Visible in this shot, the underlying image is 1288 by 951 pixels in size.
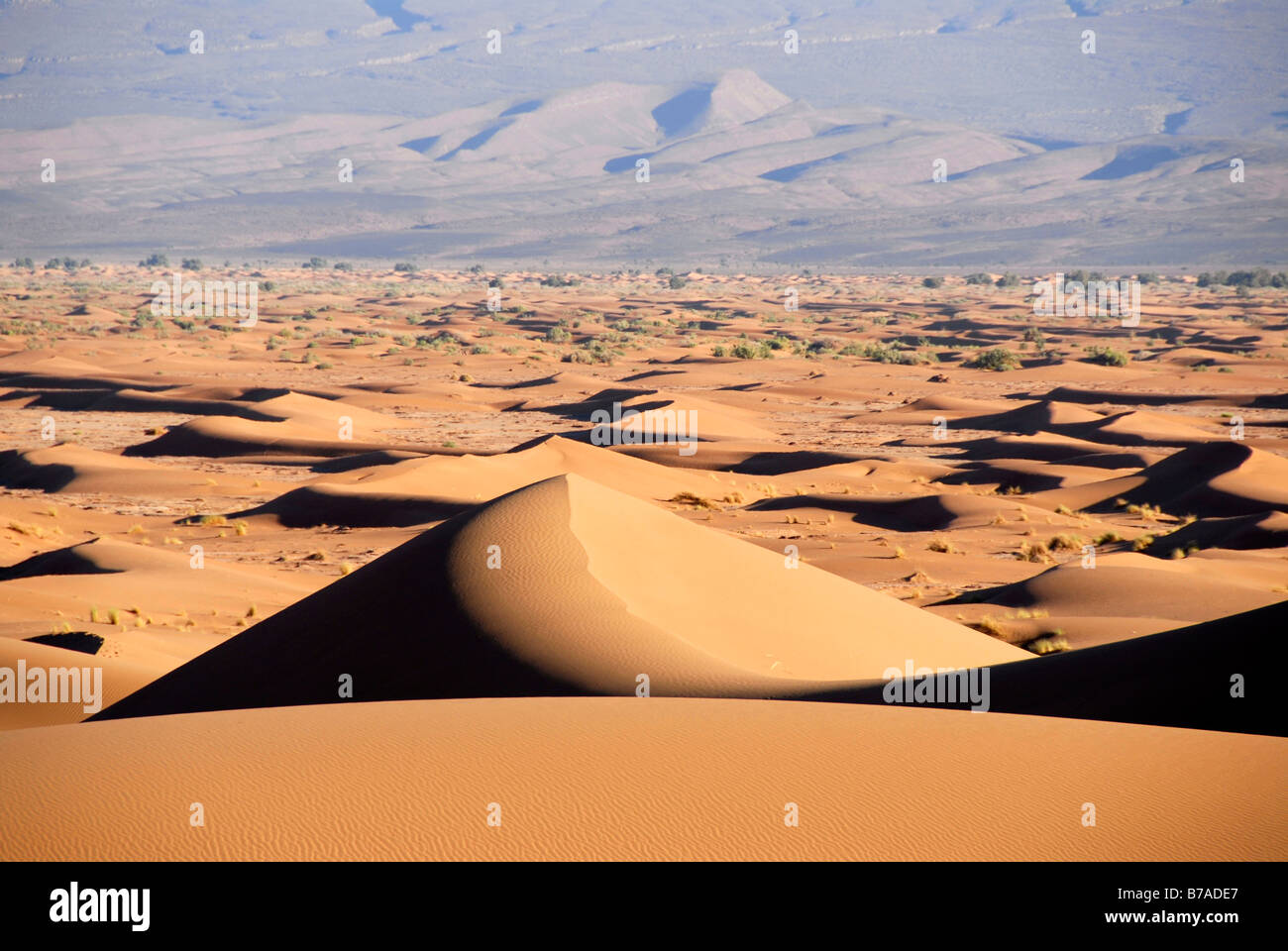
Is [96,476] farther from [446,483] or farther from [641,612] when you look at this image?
[641,612]

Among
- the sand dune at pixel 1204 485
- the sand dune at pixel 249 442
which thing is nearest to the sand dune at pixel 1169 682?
the sand dune at pixel 1204 485

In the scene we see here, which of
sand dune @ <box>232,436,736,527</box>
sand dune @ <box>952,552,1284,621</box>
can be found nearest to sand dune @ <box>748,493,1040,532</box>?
sand dune @ <box>232,436,736,527</box>

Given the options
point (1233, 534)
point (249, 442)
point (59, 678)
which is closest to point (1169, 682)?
point (59, 678)

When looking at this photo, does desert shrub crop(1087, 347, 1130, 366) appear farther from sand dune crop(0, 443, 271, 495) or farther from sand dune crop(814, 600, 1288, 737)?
sand dune crop(814, 600, 1288, 737)

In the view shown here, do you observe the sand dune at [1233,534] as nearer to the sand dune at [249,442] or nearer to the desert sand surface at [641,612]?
the desert sand surface at [641,612]

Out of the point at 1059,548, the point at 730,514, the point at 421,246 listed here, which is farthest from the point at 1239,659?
the point at 421,246

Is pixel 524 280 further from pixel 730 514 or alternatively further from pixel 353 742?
pixel 353 742
